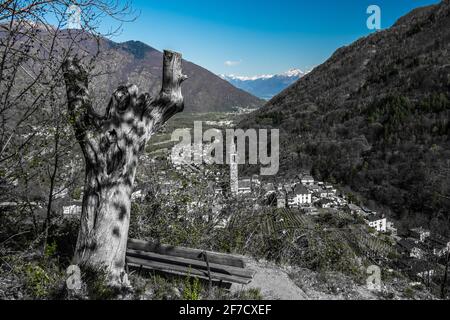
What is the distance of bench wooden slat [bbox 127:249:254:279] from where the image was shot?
4.03 m

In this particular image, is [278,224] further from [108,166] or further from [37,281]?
[37,281]

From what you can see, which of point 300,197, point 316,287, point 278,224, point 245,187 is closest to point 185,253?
point 316,287

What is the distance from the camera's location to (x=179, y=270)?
4.20 meters

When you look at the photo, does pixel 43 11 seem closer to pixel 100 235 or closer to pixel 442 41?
pixel 100 235

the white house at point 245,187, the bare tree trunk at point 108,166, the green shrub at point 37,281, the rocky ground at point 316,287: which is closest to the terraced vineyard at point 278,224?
the white house at point 245,187

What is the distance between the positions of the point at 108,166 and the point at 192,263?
5.09 feet

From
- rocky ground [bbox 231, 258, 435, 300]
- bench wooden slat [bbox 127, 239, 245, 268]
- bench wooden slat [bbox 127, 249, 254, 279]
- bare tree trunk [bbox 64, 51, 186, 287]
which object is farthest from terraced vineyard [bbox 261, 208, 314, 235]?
bare tree trunk [bbox 64, 51, 186, 287]

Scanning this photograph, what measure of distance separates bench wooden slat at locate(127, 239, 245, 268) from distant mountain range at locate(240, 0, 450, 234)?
17.8 meters

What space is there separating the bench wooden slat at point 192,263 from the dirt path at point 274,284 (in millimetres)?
394

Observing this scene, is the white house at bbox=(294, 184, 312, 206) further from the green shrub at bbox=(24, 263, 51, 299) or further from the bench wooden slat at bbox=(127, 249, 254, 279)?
the green shrub at bbox=(24, 263, 51, 299)

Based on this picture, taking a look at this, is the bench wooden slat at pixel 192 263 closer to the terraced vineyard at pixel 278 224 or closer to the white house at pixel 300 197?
the terraced vineyard at pixel 278 224

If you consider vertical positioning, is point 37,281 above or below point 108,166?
below

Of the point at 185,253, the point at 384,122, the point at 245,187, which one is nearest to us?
the point at 185,253
